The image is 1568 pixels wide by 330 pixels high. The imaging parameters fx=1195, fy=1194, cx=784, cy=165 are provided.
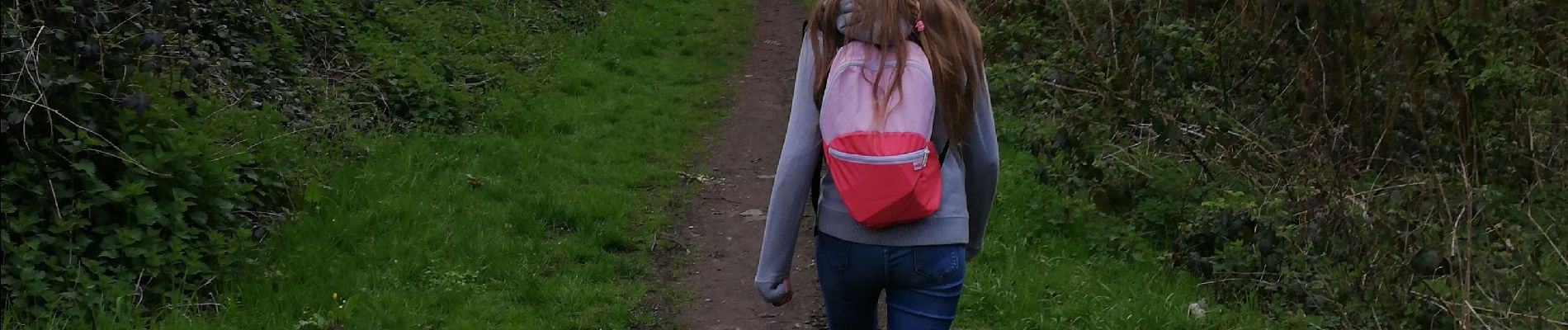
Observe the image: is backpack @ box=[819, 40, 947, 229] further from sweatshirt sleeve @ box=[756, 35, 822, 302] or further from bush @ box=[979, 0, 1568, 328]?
bush @ box=[979, 0, 1568, 328]

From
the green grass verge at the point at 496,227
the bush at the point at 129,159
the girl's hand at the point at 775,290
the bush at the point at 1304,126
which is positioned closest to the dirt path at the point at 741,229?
the green grass verge at the point at 496,227

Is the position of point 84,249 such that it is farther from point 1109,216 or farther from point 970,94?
point 1109,216

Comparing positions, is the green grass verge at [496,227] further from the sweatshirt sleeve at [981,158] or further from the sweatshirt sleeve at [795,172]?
the sweatshirt sleeve at [981,158]

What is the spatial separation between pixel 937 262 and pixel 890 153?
0.33 m

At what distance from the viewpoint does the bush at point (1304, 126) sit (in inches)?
239

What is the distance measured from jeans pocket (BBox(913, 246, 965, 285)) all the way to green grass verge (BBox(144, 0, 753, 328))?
2.89 meters

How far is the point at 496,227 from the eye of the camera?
21.2ft

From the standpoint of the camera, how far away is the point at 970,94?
265 centimetres

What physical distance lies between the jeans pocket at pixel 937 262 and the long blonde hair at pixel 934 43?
248 millimetres

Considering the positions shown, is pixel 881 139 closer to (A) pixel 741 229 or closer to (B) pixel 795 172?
(B) pixel 795 172

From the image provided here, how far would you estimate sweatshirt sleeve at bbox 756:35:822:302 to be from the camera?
8.73 feet

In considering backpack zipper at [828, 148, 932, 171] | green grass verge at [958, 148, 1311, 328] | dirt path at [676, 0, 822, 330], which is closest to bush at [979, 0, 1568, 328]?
green grass verge at [958, 148, 1311, 328]

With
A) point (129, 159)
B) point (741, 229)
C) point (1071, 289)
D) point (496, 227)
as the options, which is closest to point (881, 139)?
point (1071, 289)

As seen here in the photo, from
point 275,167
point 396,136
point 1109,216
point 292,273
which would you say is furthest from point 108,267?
point 1109,216
